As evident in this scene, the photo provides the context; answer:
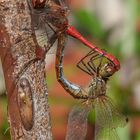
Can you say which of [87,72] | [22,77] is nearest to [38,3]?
[22,77]

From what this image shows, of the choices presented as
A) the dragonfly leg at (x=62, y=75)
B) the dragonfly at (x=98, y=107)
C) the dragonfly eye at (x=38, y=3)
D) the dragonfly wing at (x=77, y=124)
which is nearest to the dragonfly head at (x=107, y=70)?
the dragonfly at (x=98, y=107)

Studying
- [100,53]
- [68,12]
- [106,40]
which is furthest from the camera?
[106,40]

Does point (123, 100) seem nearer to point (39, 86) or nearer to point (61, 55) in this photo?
point (61, 55)

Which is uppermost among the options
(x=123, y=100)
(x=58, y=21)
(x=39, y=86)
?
(x=58, y=21)

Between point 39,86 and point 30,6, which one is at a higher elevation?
point 30,6

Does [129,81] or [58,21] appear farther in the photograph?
[129,81]

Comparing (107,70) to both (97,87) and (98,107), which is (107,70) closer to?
(97,87)

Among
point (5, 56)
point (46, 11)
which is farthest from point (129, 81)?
point (5, 56)

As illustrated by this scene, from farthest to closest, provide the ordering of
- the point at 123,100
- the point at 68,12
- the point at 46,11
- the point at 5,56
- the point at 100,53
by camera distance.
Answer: the point at 123,100, the point at 100,53, the point at 68,12, the point at 46,11, the point at 5,56
